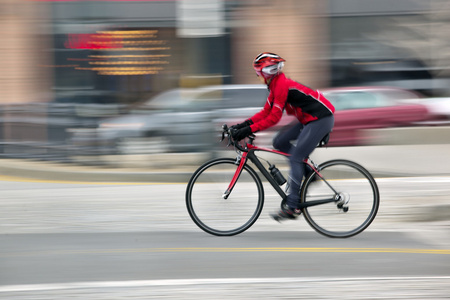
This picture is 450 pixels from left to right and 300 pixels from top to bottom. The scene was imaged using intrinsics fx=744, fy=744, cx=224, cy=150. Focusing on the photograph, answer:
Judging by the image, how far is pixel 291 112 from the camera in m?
6.36

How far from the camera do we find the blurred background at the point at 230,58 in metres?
14.1

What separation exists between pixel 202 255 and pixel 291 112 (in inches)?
58.2

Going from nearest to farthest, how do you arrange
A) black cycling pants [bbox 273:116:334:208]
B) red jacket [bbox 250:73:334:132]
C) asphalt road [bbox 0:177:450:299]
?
1. asphalt road [bbox 0:177:450:299]
2. red jacket [bbox 250:73:334:132]
3. black cycling pants [bbox 273:116:334:208]

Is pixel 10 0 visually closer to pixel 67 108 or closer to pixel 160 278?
pixel 67 108

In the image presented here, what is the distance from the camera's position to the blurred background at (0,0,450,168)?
46.3 ft

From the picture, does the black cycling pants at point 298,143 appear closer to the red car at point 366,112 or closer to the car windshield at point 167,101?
the car windshield at point 167,101

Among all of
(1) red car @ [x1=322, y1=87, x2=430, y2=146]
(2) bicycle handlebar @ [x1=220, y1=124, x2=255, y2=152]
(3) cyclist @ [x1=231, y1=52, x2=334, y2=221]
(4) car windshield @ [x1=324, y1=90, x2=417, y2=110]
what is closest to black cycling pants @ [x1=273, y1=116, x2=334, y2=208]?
(3) cyclist @ [x1=231, y1=52, x2=334, y2=221]

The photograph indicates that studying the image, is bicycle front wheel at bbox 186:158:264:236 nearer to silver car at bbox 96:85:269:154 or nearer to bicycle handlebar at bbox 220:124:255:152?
bicycle handlebar at bbox 220:124:255:152

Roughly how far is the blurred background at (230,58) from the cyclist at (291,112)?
260 inches

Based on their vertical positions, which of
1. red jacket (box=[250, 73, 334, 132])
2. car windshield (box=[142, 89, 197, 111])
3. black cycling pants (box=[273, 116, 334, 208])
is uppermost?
red jacket (box=[250, 73, 334, 132])

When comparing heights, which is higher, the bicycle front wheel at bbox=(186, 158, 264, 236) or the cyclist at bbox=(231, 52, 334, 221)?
the cyclist at bbox=(231, 52, 334, 221)

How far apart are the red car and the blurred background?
0.09ft

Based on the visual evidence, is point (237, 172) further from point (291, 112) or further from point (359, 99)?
point (359, 99)

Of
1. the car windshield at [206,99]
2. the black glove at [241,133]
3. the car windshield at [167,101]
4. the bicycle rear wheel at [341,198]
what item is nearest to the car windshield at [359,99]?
the car windshield at [206,99]
